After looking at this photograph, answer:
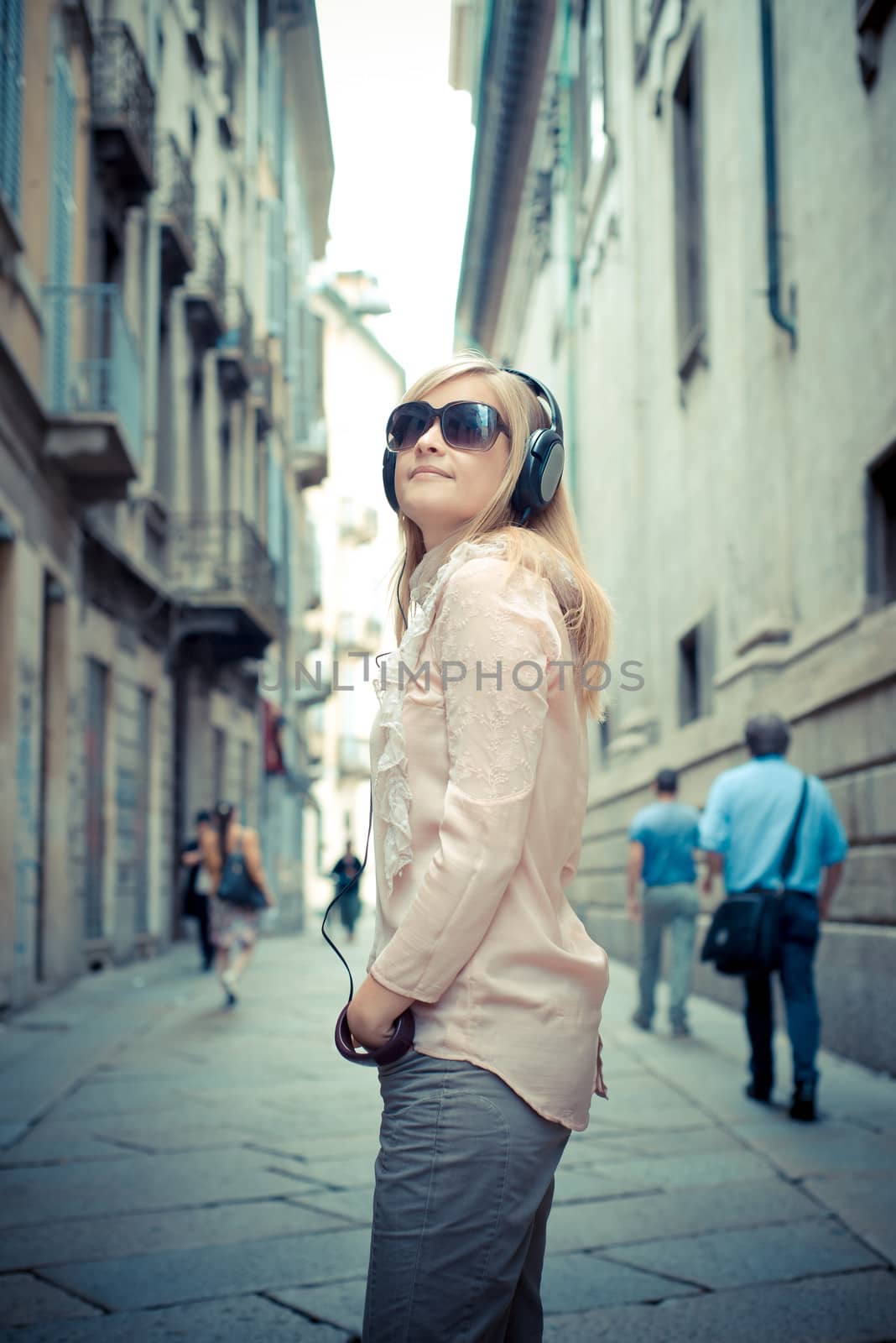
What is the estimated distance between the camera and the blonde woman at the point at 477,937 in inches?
67.2

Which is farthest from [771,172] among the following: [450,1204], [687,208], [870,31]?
[450,1204]

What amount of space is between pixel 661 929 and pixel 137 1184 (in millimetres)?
4947

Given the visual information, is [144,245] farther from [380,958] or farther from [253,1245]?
[380,958]

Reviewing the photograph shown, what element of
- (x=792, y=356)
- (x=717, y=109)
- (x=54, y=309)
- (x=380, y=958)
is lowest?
(x=380, y=958)

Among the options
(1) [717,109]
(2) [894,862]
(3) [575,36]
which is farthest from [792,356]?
(3) [575,36]

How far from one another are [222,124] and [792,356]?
1502 cm

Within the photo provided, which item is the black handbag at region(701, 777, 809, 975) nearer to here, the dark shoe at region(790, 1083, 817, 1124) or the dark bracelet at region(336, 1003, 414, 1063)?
the dark shoe at region(790, 1083, 817, 1124)

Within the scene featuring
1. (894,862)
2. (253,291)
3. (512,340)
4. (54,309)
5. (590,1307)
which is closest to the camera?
(590,1307)

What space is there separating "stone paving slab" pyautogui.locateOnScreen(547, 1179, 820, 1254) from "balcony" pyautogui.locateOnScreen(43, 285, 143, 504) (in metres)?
8.60

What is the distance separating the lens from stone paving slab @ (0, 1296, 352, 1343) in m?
3.27

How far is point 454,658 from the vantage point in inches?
70.8

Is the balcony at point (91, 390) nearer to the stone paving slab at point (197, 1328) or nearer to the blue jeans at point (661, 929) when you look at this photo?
the blue jeans at point (661, 929)

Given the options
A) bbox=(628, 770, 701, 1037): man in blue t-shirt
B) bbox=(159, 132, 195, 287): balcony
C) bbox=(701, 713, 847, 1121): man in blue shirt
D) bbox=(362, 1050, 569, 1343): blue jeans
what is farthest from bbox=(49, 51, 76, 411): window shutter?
bbox=(362, 1050, 569, 1343): blue jeans

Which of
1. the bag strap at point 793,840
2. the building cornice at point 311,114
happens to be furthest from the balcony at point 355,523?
the bag strap at point 793,840
